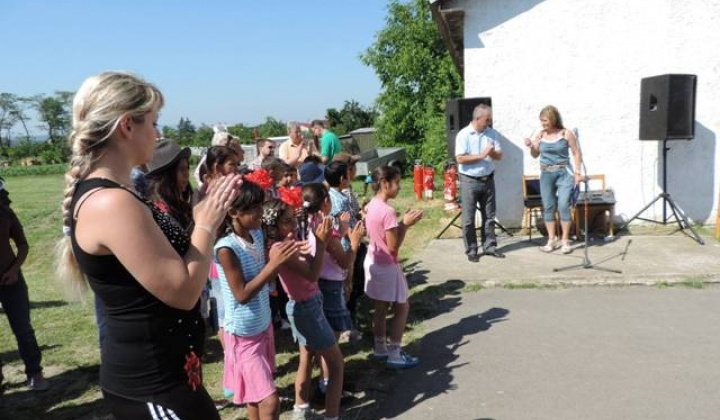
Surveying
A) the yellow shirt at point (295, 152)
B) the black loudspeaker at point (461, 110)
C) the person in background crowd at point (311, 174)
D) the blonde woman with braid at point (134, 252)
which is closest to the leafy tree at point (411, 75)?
the black loudspeaker at point (461, 110)

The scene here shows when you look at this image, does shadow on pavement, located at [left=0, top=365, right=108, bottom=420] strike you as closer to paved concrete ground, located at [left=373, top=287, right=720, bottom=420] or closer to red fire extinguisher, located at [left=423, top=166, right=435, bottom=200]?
paved concrete ground, located at [left=373, top=287, right=720, bottom=420]

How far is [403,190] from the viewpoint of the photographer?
15633 mm

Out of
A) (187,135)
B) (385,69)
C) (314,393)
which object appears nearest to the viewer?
(314,393)

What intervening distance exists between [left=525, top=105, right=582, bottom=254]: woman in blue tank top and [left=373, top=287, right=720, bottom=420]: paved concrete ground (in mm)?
1626

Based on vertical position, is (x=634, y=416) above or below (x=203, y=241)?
below

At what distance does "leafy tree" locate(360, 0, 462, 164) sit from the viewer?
926 inches

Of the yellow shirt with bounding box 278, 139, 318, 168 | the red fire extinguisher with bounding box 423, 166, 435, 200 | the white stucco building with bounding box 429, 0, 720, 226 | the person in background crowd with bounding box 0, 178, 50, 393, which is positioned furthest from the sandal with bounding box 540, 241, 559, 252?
the red fire extinguisher with bounding box 423, 166, 435, 200

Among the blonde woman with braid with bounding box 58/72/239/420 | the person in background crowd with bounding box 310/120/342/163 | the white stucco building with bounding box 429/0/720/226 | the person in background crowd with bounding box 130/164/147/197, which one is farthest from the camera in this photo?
the person in background crowd with bounding box 310/120/342/163

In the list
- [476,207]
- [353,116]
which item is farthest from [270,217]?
[353,116]

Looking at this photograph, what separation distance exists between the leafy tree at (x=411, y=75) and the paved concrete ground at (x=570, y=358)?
18.0 meters

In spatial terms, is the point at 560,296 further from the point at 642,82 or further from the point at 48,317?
the point at 48,317

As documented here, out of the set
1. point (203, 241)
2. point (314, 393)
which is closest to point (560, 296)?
point (314, 393)

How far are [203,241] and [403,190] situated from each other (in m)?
14.1

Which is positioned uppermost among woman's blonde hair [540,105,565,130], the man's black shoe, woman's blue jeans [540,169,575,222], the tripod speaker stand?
woman's blonde hair [540,105,565,130]
